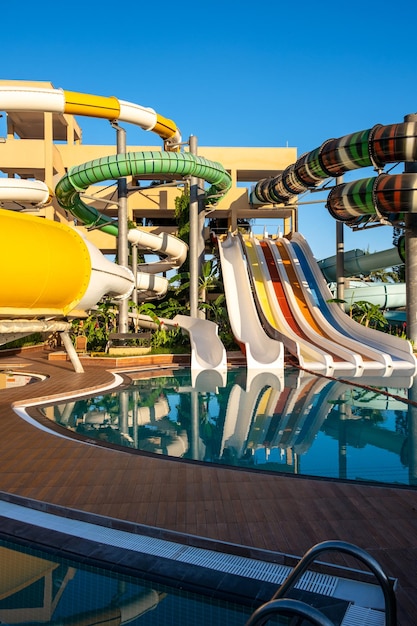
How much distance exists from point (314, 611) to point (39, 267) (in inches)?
283

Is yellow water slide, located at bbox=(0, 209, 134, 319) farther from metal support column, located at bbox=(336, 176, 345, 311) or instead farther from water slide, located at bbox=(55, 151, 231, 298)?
metal support column, located at bbox=(336, 176, 345, 311)

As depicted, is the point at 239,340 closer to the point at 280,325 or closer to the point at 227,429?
the point at 280,325

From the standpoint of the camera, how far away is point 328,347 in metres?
14.6

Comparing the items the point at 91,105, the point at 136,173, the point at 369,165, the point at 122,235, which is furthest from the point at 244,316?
the point at 91,105

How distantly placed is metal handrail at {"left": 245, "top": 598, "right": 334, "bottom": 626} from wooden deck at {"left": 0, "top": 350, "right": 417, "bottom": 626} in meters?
1.18

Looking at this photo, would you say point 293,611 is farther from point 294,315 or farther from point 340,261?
point 340,261

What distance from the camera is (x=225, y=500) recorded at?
4.02 meters

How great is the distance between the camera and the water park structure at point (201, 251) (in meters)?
8.28

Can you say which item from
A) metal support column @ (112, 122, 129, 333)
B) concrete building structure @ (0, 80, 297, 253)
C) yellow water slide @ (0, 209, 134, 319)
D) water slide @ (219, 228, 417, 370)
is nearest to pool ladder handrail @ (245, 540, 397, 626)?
yellow water slide @ (0, 209, 134, 319)

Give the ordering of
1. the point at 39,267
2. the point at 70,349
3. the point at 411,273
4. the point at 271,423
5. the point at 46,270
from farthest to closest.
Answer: the point at 411,273 → the point at 70,349 → the point at 46,270 → the point at 39,267 → the point at 271,423

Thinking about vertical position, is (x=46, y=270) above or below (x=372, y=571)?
above

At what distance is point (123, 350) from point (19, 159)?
607 inches

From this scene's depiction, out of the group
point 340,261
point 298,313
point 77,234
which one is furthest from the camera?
point 340,261

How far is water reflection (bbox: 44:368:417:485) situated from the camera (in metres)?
5.74
